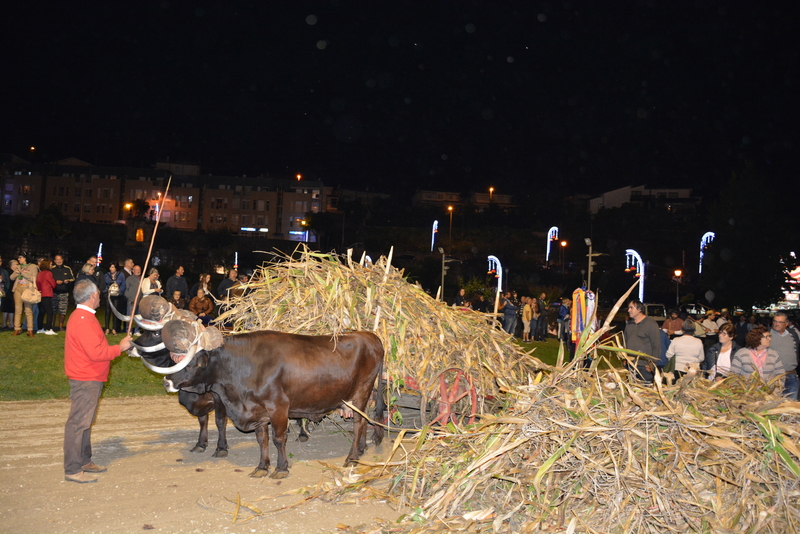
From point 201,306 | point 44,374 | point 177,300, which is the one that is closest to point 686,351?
point 201,306

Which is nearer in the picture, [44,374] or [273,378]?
[273,378]

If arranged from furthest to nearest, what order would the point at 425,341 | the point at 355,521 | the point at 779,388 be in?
the point at 425,341
the point at 779,388
the point at 355,521

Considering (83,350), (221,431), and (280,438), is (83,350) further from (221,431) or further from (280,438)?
(280,438)

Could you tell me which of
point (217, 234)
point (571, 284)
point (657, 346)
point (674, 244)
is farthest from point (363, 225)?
point (657, 346)

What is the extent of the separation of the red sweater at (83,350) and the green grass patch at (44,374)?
4455mm

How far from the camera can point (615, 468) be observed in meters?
4.54

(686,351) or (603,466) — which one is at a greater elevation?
(686,351)

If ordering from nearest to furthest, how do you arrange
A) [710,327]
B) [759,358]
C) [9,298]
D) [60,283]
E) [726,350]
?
[759,358] → [726,350] → [9,298] → [60,283] → [710,327]

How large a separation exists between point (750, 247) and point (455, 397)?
143 ft

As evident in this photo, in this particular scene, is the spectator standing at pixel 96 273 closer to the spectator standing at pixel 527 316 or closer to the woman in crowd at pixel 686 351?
the woman in crowd at pixel 686 351

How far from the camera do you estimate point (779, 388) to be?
5934 mm

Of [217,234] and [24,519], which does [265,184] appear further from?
[24,519]

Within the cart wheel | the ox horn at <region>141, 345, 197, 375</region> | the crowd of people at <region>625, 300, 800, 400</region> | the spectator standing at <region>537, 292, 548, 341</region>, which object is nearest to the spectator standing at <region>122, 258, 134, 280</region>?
the ox horn at <region>141, 345, 197, 375</region>

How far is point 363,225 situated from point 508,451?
246 ft
